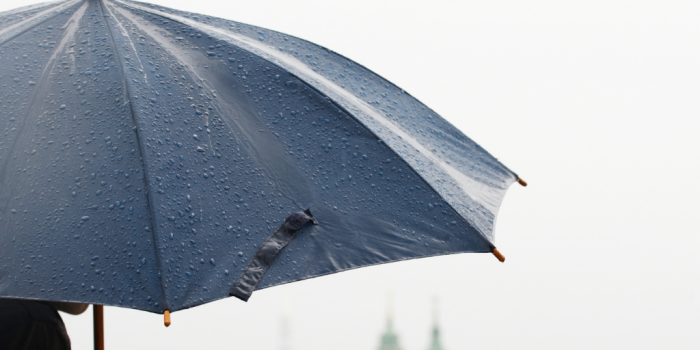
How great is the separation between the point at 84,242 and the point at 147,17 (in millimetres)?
770

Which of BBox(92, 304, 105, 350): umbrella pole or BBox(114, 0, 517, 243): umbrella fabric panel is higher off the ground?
BBox(114, 0, 517, 243): umbrella fabric panel

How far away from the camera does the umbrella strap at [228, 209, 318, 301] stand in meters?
1.18

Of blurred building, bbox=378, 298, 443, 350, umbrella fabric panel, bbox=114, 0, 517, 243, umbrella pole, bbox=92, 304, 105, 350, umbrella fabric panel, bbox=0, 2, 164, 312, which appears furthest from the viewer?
blurred building, bbox=378, 298, 443, 350

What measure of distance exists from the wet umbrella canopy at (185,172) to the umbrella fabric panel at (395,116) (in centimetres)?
1

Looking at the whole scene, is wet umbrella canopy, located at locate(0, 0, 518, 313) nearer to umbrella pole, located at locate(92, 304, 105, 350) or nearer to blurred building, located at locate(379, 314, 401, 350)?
umbrella pole, located at locate(92, 304, 105, 350)

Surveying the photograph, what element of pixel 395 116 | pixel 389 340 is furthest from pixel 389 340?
pixel 395 116

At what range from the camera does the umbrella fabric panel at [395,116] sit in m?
1.61

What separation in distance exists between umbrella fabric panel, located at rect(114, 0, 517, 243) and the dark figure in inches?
33.7

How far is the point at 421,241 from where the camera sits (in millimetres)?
1427

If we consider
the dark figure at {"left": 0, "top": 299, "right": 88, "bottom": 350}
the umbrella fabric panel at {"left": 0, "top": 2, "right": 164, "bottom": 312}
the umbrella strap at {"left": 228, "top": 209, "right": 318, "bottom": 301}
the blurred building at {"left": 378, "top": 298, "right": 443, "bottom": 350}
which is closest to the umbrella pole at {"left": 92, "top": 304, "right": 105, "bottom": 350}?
the dark figure at {"left": 0, "top": 299, "right": 88, "bottom": 350}

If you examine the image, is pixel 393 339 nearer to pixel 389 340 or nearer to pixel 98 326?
pixel 389 340

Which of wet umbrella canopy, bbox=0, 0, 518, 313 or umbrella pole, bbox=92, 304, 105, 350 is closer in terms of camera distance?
wet umbrella canopy, bbox=0, 0, 518, 313

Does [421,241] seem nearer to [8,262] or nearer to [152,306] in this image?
[152,306]

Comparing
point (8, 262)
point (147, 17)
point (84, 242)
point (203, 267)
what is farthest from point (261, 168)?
point (147, 17)
